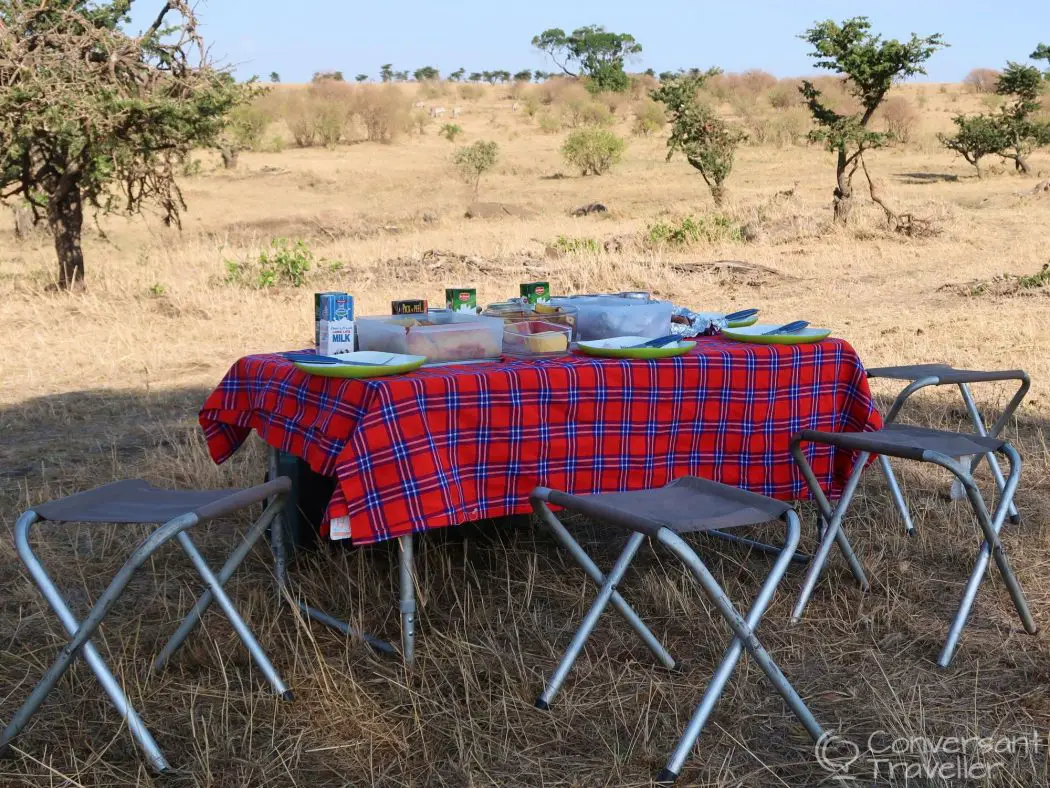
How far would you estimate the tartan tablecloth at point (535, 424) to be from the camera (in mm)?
2553

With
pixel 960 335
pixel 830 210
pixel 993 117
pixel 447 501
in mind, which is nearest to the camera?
pixel 447 501

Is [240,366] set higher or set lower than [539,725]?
higher

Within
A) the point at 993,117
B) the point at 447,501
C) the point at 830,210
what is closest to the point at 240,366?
the point at 447,501

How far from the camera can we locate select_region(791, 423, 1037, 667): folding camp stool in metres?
2.66

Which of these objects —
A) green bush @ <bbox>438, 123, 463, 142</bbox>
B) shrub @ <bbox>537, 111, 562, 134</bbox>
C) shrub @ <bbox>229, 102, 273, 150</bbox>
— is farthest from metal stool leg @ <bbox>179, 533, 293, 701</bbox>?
shrub @ <bbox>537, 111, 562, 134</bbox>

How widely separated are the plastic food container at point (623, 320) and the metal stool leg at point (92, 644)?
1.48 meters

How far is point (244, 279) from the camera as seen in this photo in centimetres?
971

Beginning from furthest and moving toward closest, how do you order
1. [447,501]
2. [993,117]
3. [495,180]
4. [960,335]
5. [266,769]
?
[495,180], [993,117], [960,335], [447,501], [266,769]

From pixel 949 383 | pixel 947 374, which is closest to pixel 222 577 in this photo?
pixel 947 374

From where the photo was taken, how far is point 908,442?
2.92 m

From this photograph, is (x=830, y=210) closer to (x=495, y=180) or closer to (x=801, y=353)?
(x=495, y=180)

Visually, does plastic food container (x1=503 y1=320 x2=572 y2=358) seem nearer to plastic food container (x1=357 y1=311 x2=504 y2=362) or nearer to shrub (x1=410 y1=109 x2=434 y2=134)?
plastic food container (x1=357 y1=311 x2=504 y2=362)

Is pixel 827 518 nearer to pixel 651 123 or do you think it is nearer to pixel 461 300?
pixel 461 300

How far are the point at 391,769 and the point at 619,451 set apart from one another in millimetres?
1073
